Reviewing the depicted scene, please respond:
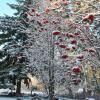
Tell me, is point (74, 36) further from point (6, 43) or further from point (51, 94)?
point (6, 43)

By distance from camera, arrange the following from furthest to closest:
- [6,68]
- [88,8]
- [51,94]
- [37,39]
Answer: [6,68]
[51,94]
[37,39]
[88,8]

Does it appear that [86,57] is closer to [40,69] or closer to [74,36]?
[74,36]

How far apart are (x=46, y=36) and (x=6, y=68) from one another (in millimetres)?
23393

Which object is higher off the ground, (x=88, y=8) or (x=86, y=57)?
(x=88, y=8)

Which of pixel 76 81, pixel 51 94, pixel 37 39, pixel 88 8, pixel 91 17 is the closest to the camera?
pixel 91 17

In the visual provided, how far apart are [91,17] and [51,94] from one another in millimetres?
10639

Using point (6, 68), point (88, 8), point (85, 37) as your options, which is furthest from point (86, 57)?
point (6, 68)

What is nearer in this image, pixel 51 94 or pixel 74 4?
pixel 74 4

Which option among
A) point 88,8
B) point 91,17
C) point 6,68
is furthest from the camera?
point 6,68

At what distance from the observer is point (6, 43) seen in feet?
126

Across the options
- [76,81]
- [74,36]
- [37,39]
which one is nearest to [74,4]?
[74,36]

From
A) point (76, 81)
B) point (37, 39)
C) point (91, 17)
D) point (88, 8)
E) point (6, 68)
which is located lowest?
point (76, 81)

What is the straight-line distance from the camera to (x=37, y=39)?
14508 mm

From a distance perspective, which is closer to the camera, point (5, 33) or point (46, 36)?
point (46, 36)
